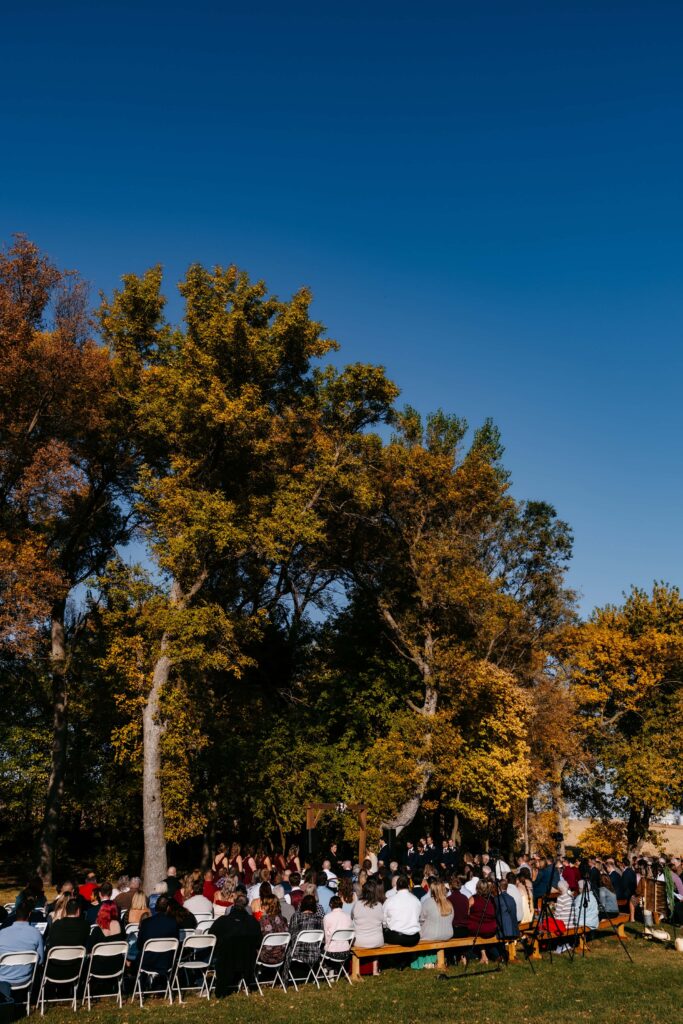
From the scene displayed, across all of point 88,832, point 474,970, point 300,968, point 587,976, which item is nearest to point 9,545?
point 300,968

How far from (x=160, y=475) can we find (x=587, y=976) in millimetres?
20609

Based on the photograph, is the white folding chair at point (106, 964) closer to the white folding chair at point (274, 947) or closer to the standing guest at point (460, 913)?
the white folding chair at point (274, 947)

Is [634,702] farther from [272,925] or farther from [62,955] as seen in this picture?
[62,955]

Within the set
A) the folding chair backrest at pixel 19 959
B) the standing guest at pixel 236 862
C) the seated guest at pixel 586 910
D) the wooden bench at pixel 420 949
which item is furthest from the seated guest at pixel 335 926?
the standing guest at pixel 236 862

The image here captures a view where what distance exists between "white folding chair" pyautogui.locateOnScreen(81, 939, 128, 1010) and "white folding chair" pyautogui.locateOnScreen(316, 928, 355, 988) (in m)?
2.93

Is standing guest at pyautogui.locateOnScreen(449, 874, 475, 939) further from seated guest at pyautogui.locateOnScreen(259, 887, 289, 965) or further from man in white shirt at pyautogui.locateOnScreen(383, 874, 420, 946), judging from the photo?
seated guest at pyautogui.locateOnScreen(259, 887, 289, 965)

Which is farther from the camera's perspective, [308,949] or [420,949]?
[420,949]

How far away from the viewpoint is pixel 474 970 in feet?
41.2

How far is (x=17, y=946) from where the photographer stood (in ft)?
30.6

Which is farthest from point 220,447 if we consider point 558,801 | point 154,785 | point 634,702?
point 558,801

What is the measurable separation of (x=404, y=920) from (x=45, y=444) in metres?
16.4

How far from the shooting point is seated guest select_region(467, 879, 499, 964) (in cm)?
1282

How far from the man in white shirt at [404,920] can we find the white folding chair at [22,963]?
5.35m

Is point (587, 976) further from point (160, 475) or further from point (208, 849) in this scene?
point (160, 475)
